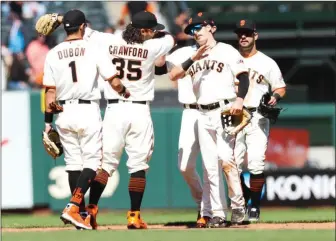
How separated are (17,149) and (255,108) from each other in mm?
4041

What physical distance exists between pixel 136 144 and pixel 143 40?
0.95m

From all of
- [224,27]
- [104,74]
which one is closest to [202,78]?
[104,74]

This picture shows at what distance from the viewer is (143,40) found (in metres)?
9.02

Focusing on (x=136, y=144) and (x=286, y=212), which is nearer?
(x=136, y=144)

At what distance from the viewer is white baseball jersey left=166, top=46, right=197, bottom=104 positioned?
930 centimetres

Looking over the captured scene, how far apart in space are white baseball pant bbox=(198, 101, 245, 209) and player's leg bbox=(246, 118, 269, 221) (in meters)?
1.07

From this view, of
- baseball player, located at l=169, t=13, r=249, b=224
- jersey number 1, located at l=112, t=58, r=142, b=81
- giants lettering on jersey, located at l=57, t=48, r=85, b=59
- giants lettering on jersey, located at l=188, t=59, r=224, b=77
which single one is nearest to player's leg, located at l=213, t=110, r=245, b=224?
baseball player, located at l=169, t=13, r=249, b=224

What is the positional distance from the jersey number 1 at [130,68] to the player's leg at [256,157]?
187cm

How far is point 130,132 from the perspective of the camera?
29.6 feet

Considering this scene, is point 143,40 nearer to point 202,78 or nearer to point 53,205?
point 202,78

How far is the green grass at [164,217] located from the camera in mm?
10722

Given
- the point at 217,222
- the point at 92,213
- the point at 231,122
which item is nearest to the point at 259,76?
the point at 231,122

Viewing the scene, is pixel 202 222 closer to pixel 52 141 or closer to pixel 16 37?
pixel 52 141

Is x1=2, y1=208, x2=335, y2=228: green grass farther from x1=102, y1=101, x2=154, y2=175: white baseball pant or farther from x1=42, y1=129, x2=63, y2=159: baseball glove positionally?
x1=102, y1=101, x2=154, y2=175: white baseball pant
